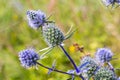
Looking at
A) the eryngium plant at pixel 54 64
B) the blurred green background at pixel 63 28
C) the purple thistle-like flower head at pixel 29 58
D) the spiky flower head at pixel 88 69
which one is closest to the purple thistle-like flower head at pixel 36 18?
the eryngium plant at pixel 54 64

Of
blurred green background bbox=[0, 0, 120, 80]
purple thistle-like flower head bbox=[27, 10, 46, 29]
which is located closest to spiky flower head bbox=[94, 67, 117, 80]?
purple thistle-like flower head bbox=[27, 10, 46, 29]

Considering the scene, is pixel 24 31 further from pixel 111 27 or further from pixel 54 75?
pixel 54 75

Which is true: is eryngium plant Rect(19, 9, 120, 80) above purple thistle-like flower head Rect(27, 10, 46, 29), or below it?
below

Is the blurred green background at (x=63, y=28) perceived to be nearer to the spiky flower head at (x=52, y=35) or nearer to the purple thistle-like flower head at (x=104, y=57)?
the purple thistle-like flower head at (x=104, y=57)

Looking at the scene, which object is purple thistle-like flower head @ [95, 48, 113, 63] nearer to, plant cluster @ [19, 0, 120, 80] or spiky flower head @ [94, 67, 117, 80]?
plant cluster @ [19, 0, 120, 80]

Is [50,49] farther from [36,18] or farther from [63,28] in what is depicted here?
[63,28]

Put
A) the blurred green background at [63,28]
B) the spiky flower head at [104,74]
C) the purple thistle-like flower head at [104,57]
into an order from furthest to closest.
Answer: the blurred green background at [63,28], the purple thistle-like flower head at [104,57], the spiky flower head at [104,74]

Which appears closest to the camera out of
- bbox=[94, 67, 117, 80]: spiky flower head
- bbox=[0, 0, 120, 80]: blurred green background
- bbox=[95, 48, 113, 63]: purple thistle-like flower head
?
bbox=[94, 67, 117, 80]: spiky flower head

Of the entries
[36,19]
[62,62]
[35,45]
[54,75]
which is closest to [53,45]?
[36,19]

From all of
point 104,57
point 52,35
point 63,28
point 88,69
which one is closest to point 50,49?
point 52,35

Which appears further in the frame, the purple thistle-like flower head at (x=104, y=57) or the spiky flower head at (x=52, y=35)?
the purple thistle-like flower head at (x=104, y=57)
